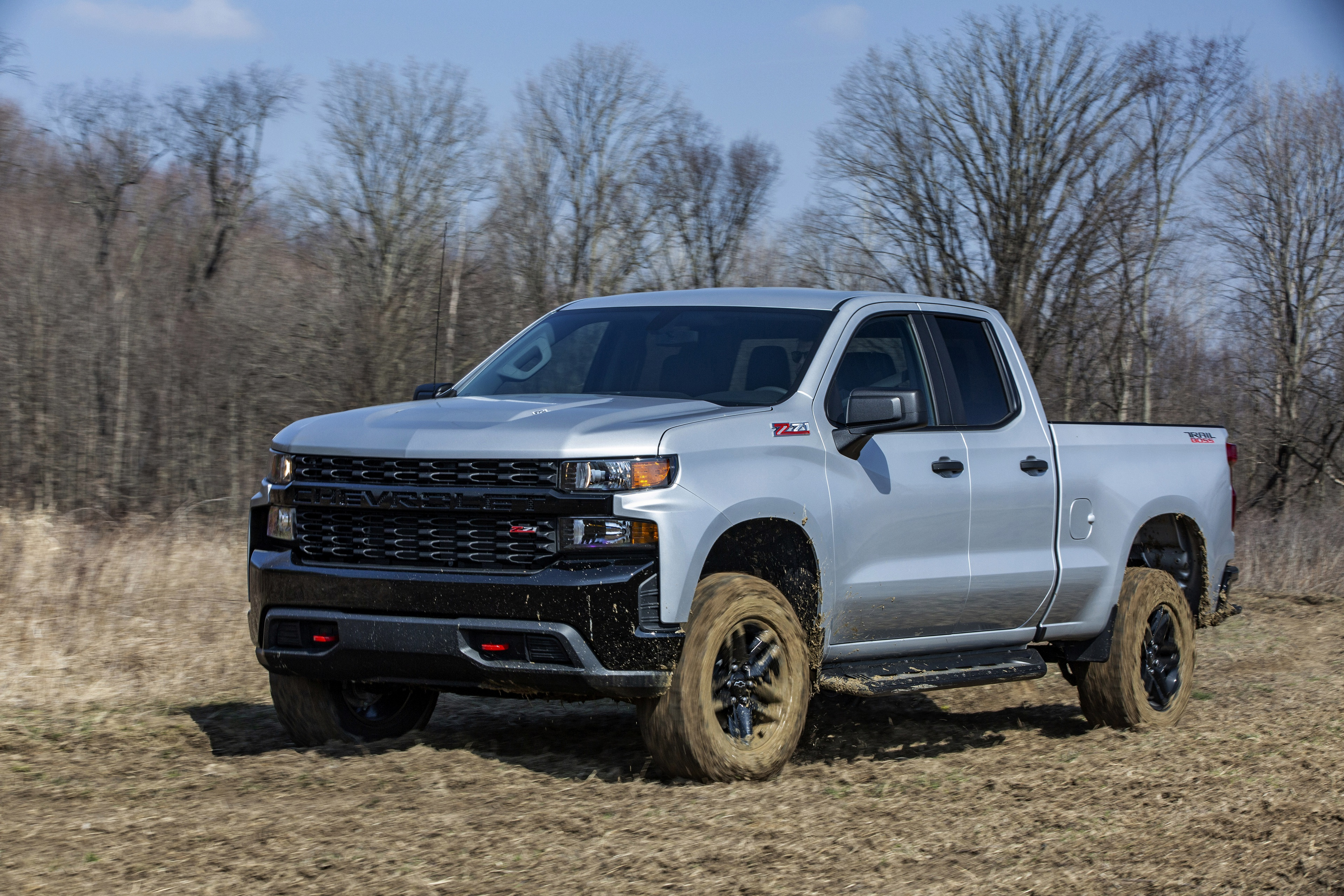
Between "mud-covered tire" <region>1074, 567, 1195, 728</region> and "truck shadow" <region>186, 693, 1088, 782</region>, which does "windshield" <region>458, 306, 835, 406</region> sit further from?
"mud-covered tire" <region>1074, 567, 1195, 728</region>

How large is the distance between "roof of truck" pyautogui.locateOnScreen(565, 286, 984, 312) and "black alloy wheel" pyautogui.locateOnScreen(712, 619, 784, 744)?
166 centimetres

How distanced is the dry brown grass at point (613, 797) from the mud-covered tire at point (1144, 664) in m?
0.21

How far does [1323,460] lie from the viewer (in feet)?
92.4

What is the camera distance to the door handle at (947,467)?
6066mm

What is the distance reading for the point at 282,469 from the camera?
5.44 m

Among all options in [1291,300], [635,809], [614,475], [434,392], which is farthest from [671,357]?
[1291,300]

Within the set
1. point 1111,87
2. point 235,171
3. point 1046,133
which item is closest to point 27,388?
point 235,171

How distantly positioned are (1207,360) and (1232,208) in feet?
13.6

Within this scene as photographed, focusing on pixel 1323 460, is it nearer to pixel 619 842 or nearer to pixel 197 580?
pixel 197 580

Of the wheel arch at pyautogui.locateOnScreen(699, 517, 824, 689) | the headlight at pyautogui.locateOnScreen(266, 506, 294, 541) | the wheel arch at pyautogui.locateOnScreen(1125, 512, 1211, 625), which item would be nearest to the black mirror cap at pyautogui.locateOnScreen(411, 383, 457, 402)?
the headlight at pyautogui.locateOnScreen(266, 506, 294, 541)

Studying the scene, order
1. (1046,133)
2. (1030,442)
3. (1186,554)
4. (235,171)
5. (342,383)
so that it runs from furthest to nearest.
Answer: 1. (235,171)
2. (1046,133)
3. (342,383)
4. (1186,554)
5. (1030,442)

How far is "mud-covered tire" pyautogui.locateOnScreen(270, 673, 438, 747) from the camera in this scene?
5.90 m

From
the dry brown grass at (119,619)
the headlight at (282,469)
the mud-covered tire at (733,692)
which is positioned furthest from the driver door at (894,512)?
the dry brown grass at (119,619)

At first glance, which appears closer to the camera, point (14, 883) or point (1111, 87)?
point (14, 883)
